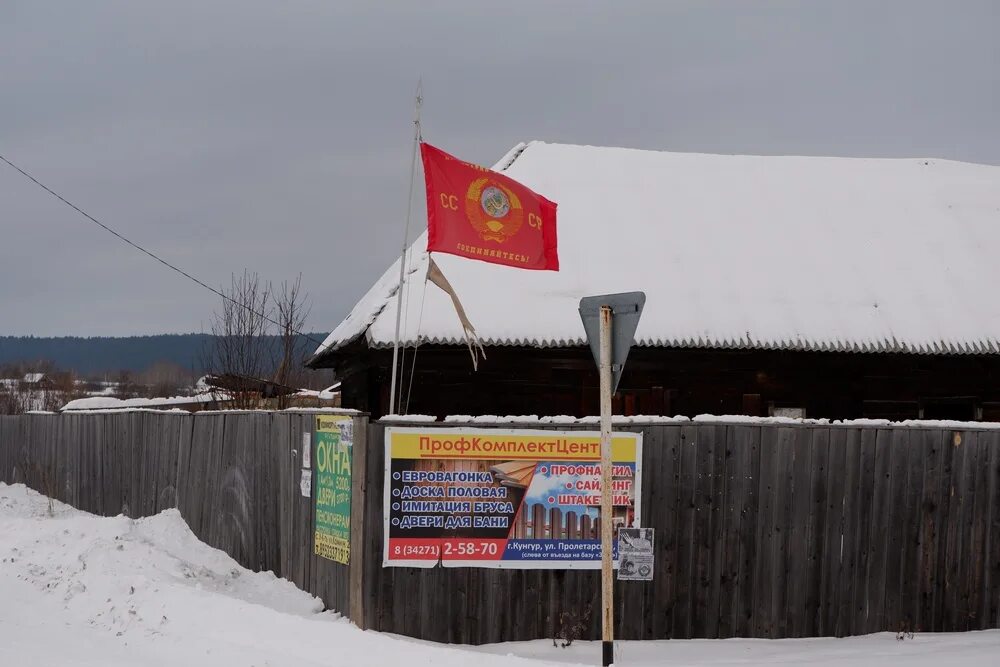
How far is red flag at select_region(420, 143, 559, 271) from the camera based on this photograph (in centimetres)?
1038

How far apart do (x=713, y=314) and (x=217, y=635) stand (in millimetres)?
8673

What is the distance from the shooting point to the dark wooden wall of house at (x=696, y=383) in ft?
49.9

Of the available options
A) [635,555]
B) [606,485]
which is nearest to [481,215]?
[635,555]

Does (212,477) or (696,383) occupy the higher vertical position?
(696,383)

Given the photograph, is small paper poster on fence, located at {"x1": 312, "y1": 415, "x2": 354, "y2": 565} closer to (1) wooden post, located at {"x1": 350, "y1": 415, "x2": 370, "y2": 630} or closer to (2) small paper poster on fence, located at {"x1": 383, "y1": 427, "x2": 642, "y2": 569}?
(1) wooden post, located at {"x1": 350, "y1": 415, "x2": 370, "y2": 630}

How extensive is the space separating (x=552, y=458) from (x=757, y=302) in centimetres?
736

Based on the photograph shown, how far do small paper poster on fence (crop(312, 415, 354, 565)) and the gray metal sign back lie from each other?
2.78 meters

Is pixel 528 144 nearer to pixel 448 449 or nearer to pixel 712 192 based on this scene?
pixel 712 192

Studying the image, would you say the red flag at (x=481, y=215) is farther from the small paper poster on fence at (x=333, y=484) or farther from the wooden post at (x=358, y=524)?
the wooden post at (x=358, y=524)

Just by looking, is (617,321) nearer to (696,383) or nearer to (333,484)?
(333,484)

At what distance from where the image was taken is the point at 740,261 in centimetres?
1669

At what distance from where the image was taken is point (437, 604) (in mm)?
8992

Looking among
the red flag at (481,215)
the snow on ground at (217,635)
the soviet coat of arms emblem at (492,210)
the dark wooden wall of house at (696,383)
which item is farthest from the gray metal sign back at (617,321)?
the dark wooden wall of house at (696,383)

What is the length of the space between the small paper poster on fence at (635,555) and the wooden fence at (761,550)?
131mm
